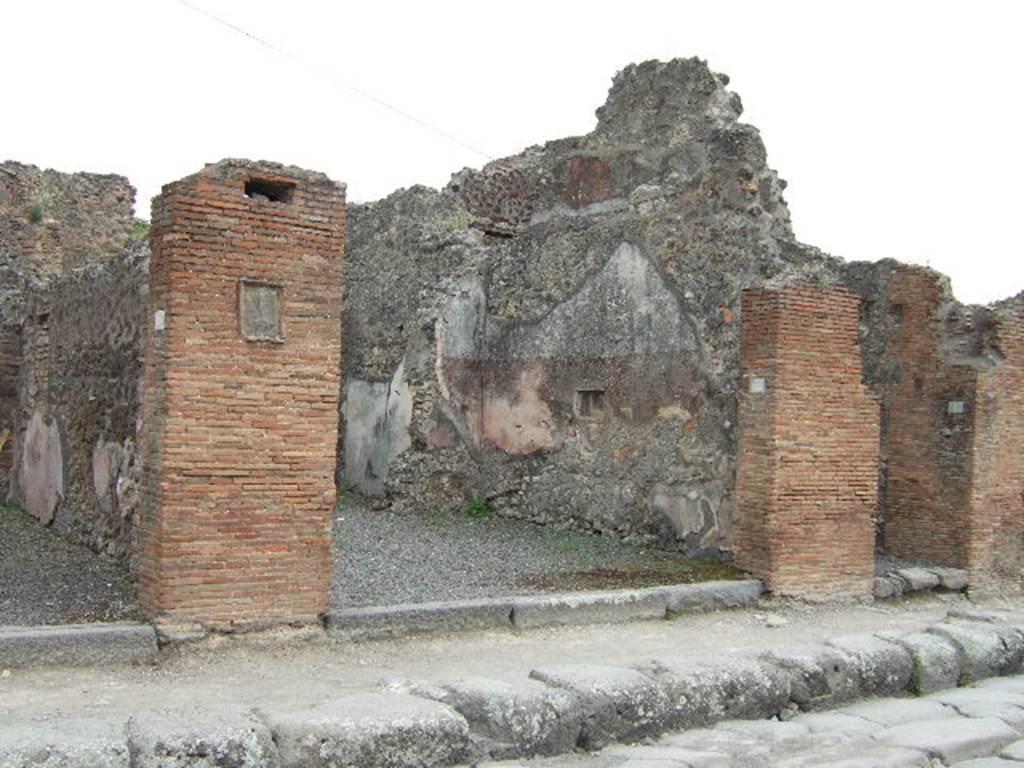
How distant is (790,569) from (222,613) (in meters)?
4.35

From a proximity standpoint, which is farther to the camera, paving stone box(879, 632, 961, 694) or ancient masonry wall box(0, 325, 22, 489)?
ancient masonry wall box(0, 325, 22, 489)

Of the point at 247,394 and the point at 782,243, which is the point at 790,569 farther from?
the point at 247,394

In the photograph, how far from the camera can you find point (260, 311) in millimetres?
6277

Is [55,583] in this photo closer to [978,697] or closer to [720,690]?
[720,690]

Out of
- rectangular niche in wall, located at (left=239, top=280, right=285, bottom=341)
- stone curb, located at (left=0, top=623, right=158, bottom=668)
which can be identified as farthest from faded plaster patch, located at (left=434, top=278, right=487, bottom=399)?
stone curb, located at (left=0, top=623, right=158, bottom=668)

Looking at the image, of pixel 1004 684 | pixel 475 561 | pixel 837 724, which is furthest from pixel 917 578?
pixel 837 724

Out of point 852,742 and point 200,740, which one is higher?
point 200,740

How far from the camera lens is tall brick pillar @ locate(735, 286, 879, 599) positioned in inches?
330

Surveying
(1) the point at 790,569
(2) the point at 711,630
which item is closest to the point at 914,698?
(2) the point at 711,630

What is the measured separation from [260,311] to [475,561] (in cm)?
352

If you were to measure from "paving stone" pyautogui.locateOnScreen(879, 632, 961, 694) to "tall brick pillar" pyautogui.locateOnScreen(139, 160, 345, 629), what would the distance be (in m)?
3.39

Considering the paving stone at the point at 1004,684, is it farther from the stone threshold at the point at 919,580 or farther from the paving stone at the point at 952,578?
the paving stone at the point at 952,578

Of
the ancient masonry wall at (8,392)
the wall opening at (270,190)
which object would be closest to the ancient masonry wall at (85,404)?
the ancient masonry wall at (8,392)

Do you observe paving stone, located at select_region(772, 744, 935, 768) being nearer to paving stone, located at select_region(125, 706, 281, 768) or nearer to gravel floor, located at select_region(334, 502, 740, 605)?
paving stone, located at select_region(125, 706, 281, 768)
